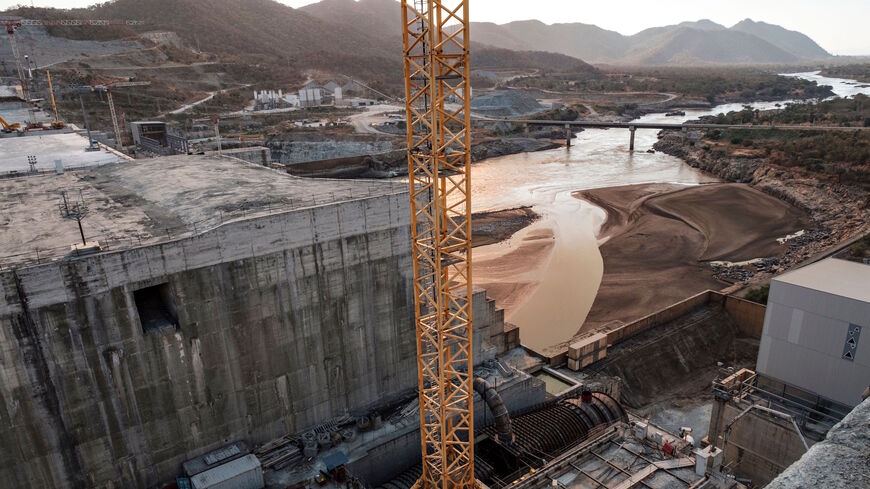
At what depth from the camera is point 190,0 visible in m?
184

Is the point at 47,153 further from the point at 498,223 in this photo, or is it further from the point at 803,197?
the point at 803,197

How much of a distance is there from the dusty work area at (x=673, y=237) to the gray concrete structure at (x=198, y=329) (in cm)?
2277

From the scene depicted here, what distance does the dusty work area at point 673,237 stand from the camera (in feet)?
146

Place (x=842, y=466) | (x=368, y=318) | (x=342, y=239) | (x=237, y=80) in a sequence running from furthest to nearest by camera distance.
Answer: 1. (x=237, y=80)
2. (x=368, y=318)
3. (x=342, y=239)
4. (x=842, y=466)

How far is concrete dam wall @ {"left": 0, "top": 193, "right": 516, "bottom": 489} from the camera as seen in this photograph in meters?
16.3

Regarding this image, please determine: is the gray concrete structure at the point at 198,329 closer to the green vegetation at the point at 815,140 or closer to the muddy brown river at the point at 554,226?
the muddy brown river at the point at 554,226

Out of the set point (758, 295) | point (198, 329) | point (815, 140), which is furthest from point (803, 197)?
point (198, 329)

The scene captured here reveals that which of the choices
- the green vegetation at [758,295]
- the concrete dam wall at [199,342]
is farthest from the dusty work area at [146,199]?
the green vegetation at [758,295]

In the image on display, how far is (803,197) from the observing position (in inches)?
2512

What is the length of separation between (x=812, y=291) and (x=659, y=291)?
907 inches

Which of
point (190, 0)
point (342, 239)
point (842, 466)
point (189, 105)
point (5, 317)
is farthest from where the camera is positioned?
point (190, 0)

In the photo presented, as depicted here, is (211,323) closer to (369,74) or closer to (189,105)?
(189,105)

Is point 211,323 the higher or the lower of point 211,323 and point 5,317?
the lower

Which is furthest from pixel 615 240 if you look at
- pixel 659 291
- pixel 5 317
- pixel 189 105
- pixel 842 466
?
pixel 189 105
